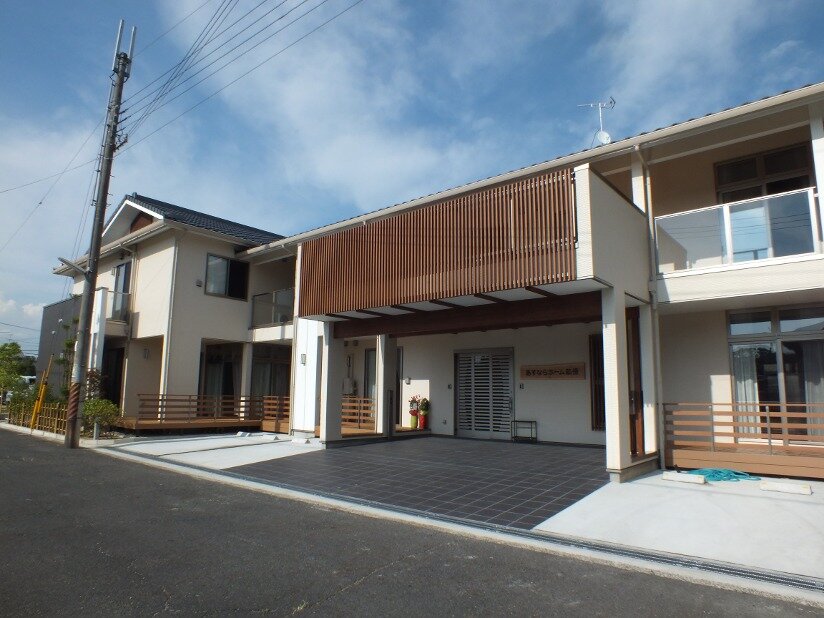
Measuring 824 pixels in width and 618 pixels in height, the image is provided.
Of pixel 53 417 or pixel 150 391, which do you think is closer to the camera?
pixel 53 417

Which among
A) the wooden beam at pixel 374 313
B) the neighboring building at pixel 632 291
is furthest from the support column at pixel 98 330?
the wooden beam at pixel 374 313

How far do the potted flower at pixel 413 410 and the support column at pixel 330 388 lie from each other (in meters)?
3.09

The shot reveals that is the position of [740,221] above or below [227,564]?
above

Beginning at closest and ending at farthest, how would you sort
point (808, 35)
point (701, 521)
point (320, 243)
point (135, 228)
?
point (701, 521) → point (808, 35) → point (320, 243) → point (135, 228)

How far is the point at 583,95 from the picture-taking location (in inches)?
519

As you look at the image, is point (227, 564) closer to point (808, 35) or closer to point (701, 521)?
point (701, 521)

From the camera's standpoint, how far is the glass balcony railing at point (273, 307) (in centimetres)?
1673

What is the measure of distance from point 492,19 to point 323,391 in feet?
26.7

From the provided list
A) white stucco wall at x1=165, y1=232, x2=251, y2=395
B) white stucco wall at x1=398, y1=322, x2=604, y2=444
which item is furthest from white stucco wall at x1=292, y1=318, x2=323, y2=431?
white stucco wall at x1=165, y1=232, x2=251, y2=395

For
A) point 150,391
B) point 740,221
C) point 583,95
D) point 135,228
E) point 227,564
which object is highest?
point 583,95

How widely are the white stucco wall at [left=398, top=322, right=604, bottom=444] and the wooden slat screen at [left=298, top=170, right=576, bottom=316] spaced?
4620mm

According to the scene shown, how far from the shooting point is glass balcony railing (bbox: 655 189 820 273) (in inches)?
312

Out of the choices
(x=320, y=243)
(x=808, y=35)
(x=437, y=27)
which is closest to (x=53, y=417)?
(x=320, y=243)

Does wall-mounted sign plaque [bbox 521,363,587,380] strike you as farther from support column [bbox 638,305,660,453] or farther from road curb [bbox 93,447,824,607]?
road curb [bbox 93,447,824,607]
